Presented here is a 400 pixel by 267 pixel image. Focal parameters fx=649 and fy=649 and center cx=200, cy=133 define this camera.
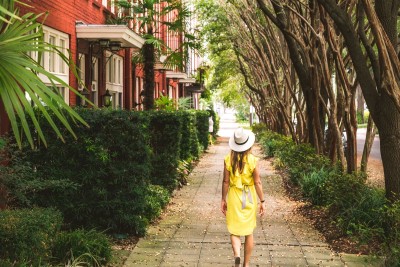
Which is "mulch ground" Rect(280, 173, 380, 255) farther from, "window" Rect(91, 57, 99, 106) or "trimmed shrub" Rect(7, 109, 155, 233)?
"window" Rect(91, 57, 99, 106)

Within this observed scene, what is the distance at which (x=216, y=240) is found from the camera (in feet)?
29.1

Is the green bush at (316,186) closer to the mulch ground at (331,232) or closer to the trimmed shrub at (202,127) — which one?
the mulch ground at (331,232)

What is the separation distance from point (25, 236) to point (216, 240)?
11.9 ft

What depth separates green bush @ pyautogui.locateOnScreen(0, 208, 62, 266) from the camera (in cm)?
574

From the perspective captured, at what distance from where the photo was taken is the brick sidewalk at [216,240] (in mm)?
7645

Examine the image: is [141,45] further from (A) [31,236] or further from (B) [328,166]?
(A) [31,236]

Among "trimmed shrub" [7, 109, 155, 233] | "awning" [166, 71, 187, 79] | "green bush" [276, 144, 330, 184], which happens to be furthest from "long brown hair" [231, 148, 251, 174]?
"awning" [166, 71, 187, 79]

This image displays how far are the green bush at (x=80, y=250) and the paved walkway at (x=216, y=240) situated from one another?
16.4 inches

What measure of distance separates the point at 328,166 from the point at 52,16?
21.3 feet

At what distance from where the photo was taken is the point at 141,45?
16969 millimetres

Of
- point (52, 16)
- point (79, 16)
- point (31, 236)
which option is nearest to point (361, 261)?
point (31, 236)

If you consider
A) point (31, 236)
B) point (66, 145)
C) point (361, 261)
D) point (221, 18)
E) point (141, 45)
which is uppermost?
point (221, 18)

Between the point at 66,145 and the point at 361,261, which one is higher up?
the point at 66,145

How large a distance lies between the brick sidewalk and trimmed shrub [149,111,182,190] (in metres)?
0.59
